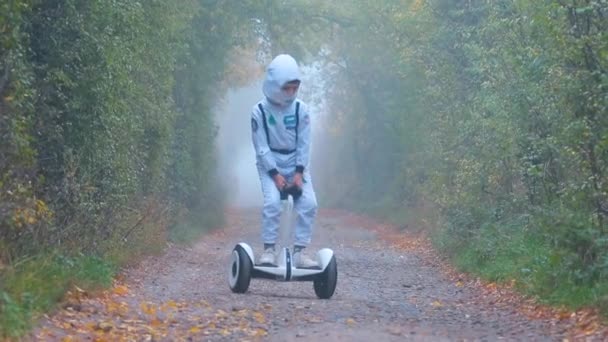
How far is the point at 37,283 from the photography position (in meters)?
9.51

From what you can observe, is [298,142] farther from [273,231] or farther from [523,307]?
[523,307]

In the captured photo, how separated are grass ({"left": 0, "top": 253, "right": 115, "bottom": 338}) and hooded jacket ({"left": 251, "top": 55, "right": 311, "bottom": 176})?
2.27m

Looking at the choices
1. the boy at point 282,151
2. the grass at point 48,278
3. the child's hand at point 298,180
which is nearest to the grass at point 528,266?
the boy at point 282,151

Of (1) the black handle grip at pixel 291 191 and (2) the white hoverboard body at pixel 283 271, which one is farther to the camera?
(1) the black handle grip at pixel 291 191

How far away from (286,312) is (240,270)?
1.40m

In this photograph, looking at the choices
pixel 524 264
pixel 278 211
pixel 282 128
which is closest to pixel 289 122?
pixel 282 128

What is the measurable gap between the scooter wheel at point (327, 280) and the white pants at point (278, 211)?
0.38 metres

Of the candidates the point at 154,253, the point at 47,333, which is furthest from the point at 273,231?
the point at 154,253

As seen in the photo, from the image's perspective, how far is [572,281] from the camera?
1079 centimetres

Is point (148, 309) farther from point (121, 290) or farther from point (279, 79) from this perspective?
point (279, 79)

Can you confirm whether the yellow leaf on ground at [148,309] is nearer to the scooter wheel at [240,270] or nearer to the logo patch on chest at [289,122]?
the scooter wheel at [240,270]

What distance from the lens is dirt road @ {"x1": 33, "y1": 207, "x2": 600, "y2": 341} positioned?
8844mm

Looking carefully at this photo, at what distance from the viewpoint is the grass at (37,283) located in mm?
8133

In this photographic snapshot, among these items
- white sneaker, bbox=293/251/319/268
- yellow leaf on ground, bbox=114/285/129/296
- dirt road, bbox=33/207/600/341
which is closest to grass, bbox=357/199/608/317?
dirt road, bbox=33/207/600/341
